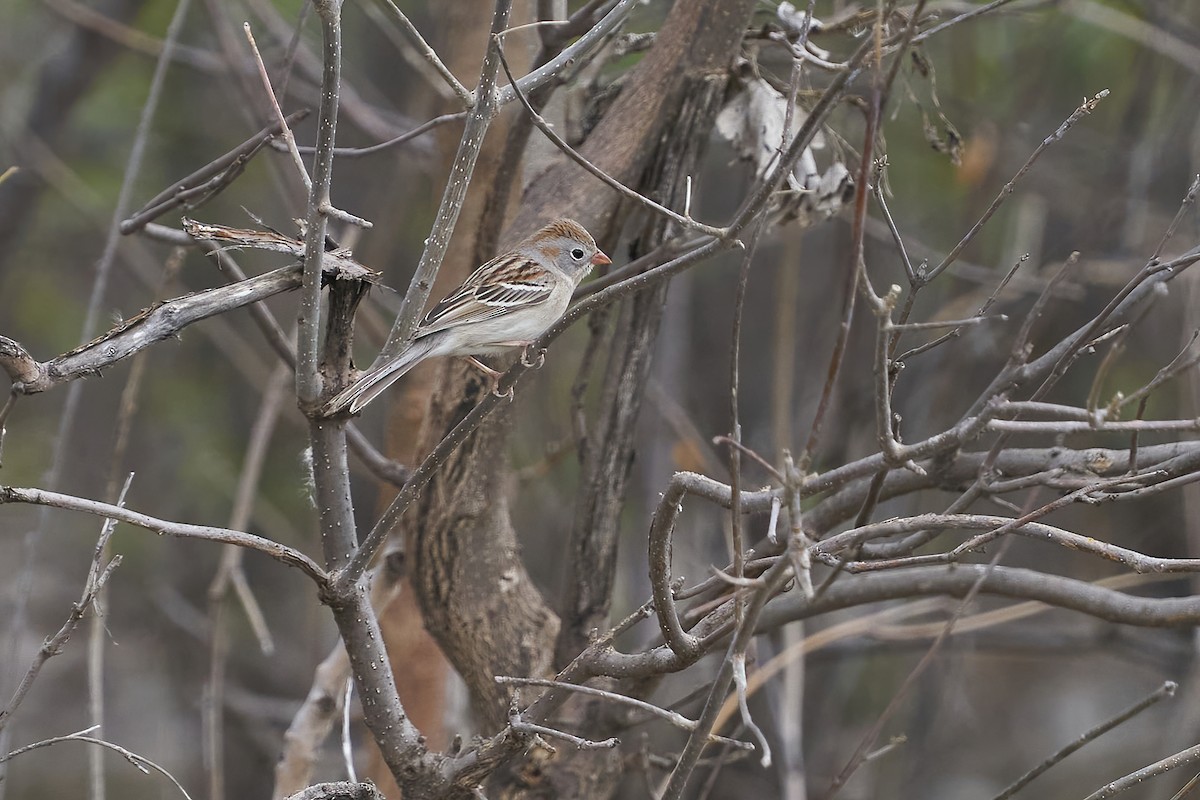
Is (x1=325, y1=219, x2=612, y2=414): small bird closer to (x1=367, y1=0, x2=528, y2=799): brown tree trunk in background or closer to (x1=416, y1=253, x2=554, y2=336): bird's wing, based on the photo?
(x1=416, y1=253, x2=554, y2=336): bird's wing

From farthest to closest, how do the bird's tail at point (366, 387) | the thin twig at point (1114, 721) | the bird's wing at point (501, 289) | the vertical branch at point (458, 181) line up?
the bird's wing at point (501, 289), the thin twig at point (1114, 721), the bird's tail at point (366, 387), the vertical branch at point (458, 181)

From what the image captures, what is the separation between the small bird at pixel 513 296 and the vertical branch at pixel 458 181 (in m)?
0.86

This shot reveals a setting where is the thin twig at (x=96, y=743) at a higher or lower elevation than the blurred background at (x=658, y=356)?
lower

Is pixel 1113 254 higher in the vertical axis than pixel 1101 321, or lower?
higher

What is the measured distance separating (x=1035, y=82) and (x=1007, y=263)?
1.00 meters

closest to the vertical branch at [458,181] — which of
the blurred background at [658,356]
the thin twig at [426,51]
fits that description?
the thin twig at [426,51]

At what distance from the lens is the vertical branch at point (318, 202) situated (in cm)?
187

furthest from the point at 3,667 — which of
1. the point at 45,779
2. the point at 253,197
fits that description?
the point at 253,197

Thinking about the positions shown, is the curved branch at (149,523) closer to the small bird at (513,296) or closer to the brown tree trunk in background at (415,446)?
the small bird at (513,296)

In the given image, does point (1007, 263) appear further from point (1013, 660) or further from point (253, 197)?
point (253, 197)

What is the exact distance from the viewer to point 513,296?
3.51 meters

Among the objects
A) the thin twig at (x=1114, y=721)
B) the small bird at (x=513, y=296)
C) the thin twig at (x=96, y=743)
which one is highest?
the small bird at (x=513, y=296)

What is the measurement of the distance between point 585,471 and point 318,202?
163cm

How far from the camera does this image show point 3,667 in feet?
22.9
